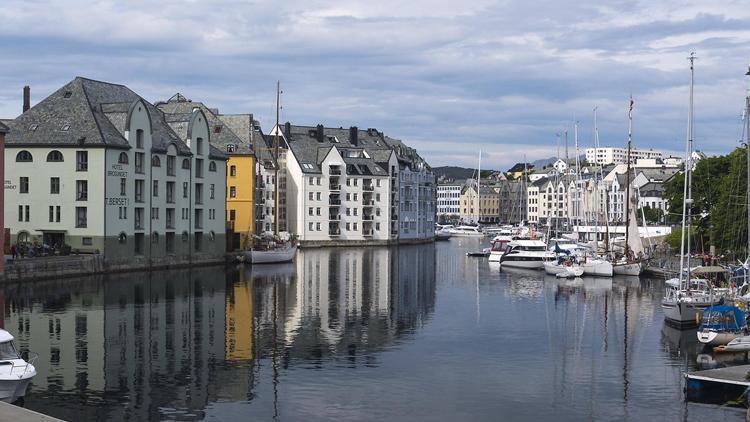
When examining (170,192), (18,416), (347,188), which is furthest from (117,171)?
(347,188)

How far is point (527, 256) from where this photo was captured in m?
114

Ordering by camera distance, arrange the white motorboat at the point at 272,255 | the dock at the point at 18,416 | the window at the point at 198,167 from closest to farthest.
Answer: the dock at the point at 18,416 → the window at the point at 198,167 → the white motorboat at the point at 272,255

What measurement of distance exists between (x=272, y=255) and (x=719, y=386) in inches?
2970

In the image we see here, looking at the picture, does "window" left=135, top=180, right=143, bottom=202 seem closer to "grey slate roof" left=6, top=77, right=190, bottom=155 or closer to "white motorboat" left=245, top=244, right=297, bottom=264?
"grey slate roof" left=6, top=77, right=190, bottom=155

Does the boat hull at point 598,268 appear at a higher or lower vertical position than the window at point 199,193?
lower

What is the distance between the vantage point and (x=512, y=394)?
37219 millimetres

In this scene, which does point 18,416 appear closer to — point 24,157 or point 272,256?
point 24,157

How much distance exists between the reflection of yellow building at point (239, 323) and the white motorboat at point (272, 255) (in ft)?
81.7

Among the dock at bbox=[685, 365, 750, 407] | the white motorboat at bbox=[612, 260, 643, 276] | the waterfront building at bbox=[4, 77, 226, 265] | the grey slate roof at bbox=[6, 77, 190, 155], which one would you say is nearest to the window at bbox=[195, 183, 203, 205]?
the waterfront building at bbox=[4, 77, 226, 265]

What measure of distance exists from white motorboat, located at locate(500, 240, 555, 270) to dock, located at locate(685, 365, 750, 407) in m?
74.1

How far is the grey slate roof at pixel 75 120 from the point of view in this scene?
8800 cm

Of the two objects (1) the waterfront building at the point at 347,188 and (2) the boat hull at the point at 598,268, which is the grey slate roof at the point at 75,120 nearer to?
(2) the boat hull at the point at 598,268

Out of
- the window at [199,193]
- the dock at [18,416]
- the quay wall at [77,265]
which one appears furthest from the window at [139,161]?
the dock at [18,416]

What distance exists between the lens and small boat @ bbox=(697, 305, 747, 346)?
4675 cm
